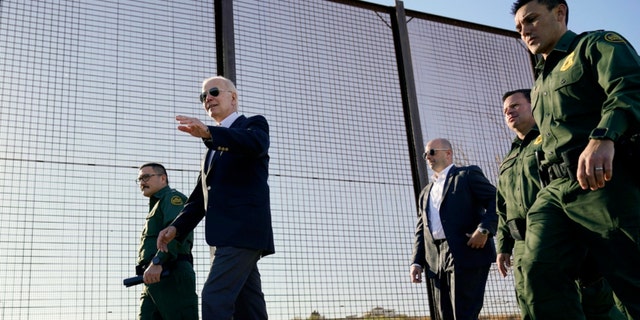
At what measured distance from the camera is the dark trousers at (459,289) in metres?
4.44

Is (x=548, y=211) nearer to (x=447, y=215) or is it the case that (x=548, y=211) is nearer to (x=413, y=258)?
(x=447, y=215)

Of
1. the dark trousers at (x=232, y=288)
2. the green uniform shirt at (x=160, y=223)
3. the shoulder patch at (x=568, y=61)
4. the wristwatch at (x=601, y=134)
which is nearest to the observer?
the wristwatch at (x=601, y=134)

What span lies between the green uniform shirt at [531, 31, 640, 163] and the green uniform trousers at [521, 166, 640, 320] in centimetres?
17

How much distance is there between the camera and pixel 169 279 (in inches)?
201

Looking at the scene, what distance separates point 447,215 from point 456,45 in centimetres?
285

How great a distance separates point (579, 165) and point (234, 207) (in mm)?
1720

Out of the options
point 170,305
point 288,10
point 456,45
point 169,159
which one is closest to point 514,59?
point 456,45

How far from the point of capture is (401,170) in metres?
6.11

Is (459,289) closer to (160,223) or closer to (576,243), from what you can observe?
(576,243)

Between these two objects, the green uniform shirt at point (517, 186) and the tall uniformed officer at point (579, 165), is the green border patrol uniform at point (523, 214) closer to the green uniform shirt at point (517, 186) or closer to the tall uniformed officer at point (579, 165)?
the green uniform shirt at point (517, 186)

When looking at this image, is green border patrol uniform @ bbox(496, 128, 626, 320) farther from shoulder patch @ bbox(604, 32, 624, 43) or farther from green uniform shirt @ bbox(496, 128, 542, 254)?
shoulder patch @ bbox(604, 32, 624, 43)

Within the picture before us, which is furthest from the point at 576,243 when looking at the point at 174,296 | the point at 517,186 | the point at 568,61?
the point at 174,296

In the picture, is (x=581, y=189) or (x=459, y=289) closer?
(x=581, y=189)

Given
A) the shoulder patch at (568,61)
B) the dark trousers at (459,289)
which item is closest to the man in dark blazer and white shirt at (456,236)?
the dark trousers at (459,289)
